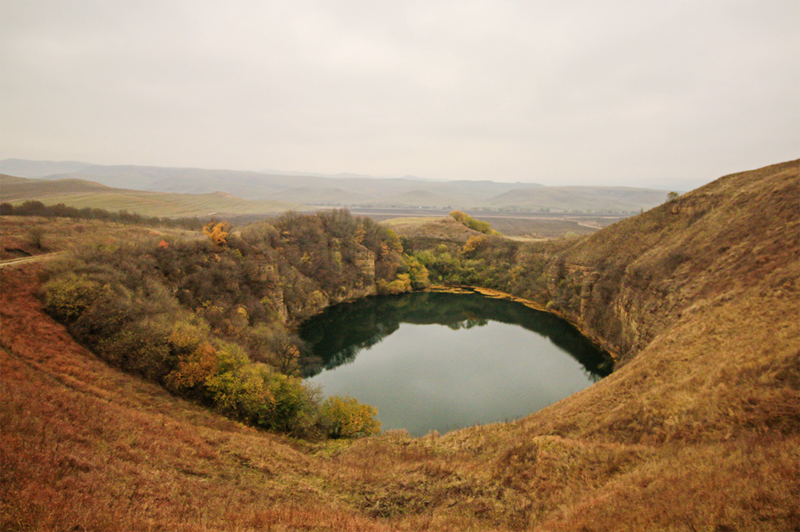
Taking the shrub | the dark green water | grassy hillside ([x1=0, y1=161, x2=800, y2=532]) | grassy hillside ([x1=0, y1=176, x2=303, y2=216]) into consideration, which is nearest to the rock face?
the dark green water

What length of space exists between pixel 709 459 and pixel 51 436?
59.0 feet

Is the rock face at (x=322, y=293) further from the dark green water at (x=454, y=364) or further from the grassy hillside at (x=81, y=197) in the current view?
the grassy hillside at (x=81, y=197)

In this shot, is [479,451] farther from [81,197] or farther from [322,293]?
[81,197]

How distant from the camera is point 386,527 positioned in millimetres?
9117

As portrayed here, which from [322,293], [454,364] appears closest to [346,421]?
[454,364]

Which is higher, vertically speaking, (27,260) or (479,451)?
(27,260)

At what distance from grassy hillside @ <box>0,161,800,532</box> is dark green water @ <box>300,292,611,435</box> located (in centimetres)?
710

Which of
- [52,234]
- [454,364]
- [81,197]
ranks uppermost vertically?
[81,197]

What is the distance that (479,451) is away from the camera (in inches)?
611

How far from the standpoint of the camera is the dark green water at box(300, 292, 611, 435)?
82.2ft

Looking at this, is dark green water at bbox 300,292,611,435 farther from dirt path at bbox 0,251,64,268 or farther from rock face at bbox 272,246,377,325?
dirt path at bbox 0,251,64,268

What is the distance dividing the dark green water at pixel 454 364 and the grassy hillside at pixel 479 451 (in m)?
7.10

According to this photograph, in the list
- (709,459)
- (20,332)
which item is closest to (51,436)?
(20,332)

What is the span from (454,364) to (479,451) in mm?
17228
